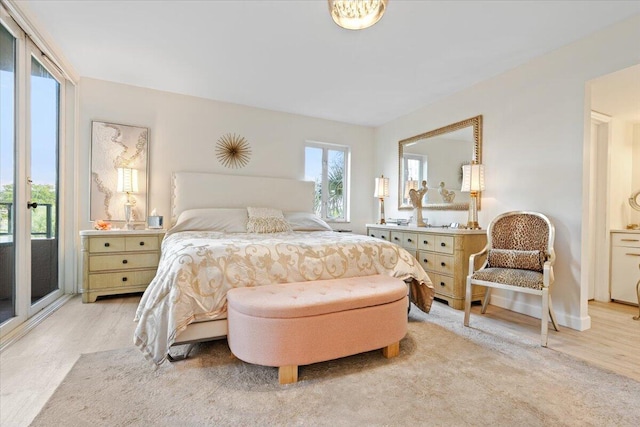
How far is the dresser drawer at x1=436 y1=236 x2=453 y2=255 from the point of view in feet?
10.1

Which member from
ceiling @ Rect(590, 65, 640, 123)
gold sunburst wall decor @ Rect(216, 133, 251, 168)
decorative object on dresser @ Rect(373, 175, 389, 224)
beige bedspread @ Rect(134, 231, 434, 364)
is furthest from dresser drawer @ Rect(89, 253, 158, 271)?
ceiling @ Rect(590, 65, 640, 123)

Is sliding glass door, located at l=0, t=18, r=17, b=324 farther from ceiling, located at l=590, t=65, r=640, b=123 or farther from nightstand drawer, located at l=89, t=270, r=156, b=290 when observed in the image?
ceiling, located at l=590, t=65, r=640, b=123

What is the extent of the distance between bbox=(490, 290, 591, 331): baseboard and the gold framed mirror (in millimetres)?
1095

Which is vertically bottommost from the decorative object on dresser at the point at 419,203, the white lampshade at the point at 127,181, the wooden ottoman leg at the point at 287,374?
the wooden ottoman leg at the point at 287,374

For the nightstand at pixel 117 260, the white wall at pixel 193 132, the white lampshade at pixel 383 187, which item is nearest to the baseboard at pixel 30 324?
the nightstand at pixel 117 260

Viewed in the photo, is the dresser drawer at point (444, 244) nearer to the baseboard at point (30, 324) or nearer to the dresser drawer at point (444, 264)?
the dresser drawer at point (444, 264)

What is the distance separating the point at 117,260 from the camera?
3146mm

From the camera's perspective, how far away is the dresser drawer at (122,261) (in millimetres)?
3057

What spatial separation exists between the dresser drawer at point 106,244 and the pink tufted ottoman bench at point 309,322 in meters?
2.03

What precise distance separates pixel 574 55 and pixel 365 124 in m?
2.89

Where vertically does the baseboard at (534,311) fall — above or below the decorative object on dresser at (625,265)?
below

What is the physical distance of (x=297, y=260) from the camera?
7.19 ft

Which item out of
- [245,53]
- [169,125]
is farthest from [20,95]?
[245,53]

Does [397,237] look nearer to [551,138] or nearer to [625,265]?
[551,138]
